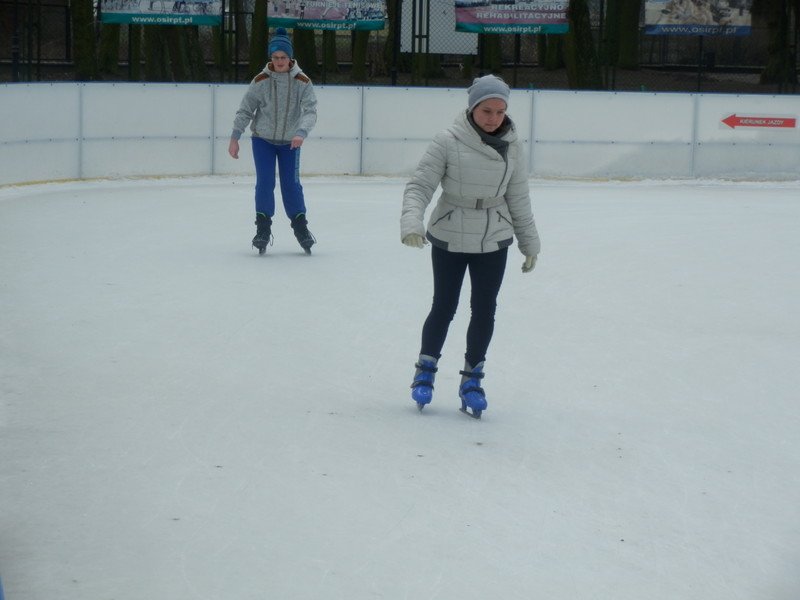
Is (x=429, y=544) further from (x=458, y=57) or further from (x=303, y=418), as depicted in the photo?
(x=458, y=57)

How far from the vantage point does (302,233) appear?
434 inches

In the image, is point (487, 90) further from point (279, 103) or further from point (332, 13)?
point (332, 13)

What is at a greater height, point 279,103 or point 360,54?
point 360,54

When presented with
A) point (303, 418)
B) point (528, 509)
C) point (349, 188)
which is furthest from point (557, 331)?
point (349, 188)

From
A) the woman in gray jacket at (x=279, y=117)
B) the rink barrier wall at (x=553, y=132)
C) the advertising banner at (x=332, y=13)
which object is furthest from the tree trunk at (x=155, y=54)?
the woman in gray jacket at (x=279, y=117)

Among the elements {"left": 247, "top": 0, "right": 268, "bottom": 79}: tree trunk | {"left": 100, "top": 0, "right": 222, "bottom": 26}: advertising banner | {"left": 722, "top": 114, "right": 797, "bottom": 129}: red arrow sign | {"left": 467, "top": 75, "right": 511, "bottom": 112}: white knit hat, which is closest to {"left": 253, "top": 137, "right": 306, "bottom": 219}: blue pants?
{"left": 467, "top": 75, "right": 511, "bottom": 112}: white knit hat

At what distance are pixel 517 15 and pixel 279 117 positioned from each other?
31.6 feet

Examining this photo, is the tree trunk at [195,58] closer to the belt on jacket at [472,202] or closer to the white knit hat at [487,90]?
the belt on jacket at [472,202]

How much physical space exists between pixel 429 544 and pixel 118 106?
1322 cm

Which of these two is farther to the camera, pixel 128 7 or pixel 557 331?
pixel 128 7

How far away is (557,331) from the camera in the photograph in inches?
324

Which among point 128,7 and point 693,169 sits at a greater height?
point 128,7

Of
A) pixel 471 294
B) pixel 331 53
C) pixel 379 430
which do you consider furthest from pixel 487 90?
pixel 331 53

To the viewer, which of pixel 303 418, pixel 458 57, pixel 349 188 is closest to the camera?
pixel 303 418
